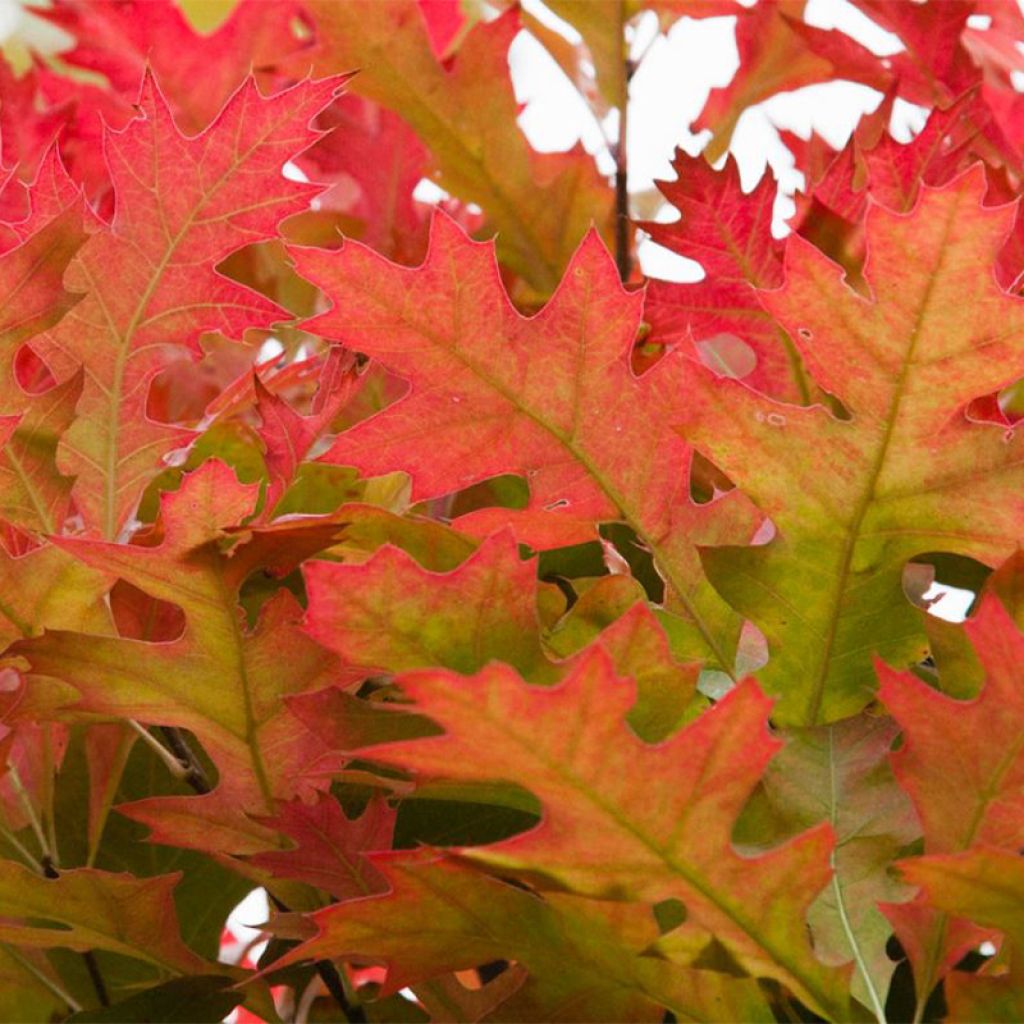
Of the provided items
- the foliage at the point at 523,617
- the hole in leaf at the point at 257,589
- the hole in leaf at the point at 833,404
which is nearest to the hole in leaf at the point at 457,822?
the foliage at the point at 523,617

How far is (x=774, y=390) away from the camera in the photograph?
2.28 ft

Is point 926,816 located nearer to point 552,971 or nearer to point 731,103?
point 552,971

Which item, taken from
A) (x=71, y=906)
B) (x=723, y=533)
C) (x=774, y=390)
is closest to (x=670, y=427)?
(x=723, y=533)

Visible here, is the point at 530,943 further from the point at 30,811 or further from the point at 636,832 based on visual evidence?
the point at 30,811

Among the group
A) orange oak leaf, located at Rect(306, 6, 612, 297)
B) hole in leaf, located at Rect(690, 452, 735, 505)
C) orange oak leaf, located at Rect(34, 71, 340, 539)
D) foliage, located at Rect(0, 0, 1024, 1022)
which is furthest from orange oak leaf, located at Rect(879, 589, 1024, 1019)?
orange oak leaf, located at Rect(306, 6, 612, 297)

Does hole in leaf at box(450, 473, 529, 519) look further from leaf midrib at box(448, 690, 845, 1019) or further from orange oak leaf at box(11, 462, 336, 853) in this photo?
leaf midrib at box(448, 690, 845, 1019)

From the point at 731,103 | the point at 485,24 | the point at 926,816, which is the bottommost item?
the point at 926,816

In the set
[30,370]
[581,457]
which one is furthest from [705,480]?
[30,370]

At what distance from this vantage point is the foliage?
1.47 feet

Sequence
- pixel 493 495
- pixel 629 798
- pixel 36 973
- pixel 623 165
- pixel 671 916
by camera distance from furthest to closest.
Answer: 1. pixel 623 165
2. pixel 493 495
3. pixel 36 973
4. pixel 671 916
5. pixel 629 798

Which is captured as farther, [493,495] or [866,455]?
[493,495]

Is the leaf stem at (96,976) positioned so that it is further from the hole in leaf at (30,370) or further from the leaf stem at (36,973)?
the hole in leaf at (30,370)

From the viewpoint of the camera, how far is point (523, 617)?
49 cm

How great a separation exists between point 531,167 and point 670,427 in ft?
1.25
